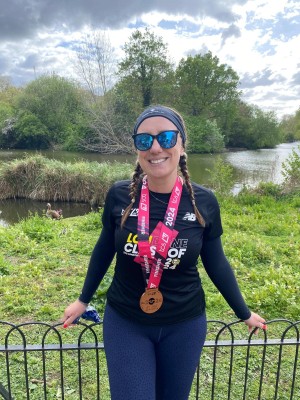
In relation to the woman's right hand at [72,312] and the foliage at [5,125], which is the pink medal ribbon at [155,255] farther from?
the foliage at [5,125]

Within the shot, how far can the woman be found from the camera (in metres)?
1.72

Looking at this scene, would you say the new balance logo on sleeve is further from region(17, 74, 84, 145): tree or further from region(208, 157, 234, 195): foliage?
region(17, 74, 84, 145): tree

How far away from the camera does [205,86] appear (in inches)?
1545

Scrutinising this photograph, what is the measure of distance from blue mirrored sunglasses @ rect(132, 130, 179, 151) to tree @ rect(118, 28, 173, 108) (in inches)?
1130

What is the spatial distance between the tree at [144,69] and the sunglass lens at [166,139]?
94.2 ft

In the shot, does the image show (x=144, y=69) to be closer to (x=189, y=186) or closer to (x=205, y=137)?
(x=205, y=137)

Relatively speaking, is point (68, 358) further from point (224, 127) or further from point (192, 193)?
point (224, 127)

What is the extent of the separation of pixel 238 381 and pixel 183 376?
1.83 meters

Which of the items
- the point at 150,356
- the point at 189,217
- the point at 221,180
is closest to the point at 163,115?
the point at 189,217

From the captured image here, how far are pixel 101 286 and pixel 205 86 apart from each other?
125ft

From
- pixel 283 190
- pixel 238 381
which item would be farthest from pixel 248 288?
pixel 283 190

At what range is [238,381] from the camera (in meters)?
3.35

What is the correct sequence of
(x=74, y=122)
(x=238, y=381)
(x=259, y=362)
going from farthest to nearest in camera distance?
(x=74, y=122), (x=259, y=362), (x=238, y=381)

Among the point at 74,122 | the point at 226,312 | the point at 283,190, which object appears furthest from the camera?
the point at 74,122
